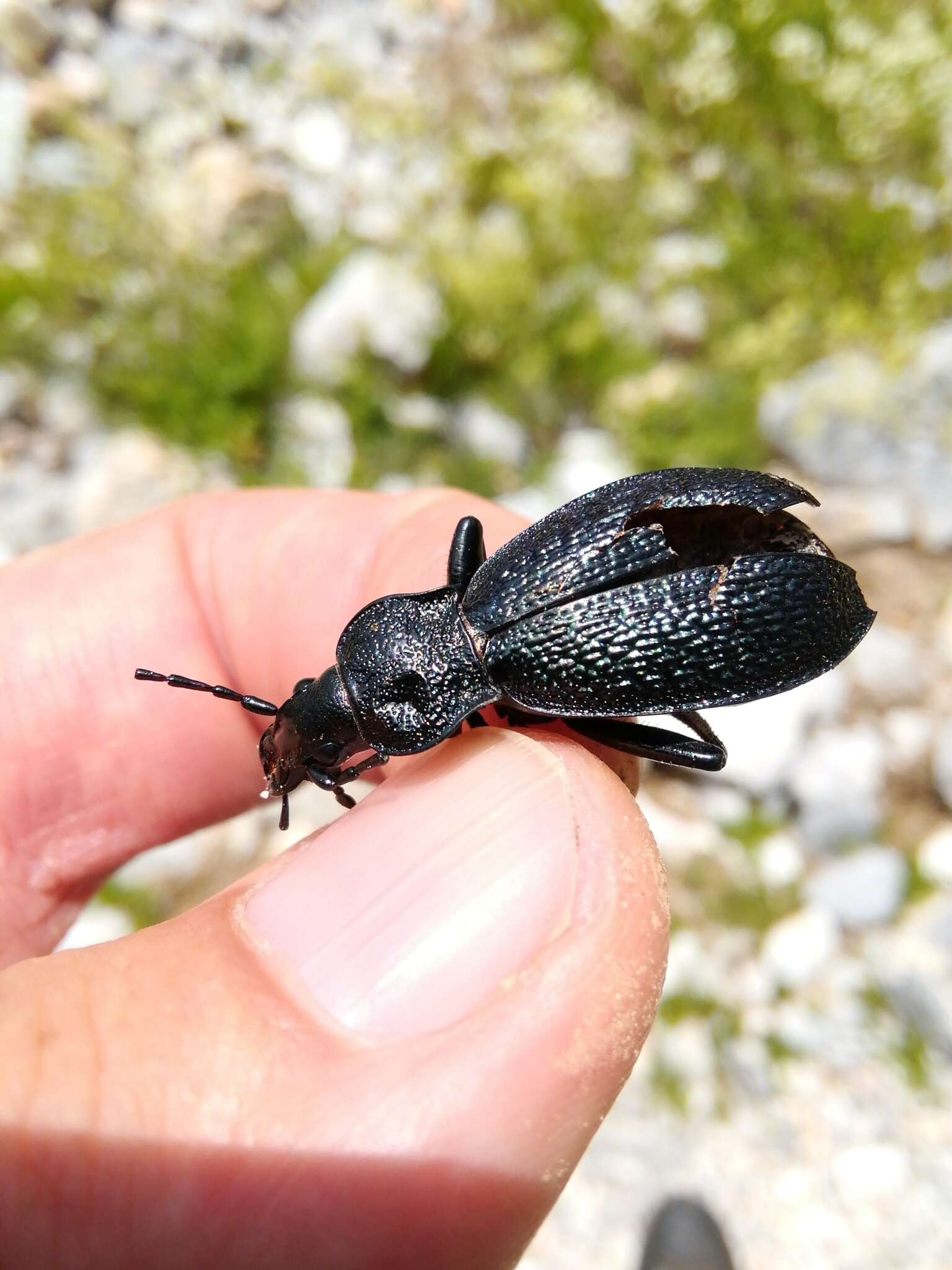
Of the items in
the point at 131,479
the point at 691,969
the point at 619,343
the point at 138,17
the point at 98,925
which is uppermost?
the point at 138,17

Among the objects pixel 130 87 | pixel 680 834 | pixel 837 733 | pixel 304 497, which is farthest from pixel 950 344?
pixel 130 87

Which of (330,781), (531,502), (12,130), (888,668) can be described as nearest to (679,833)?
(888,668)

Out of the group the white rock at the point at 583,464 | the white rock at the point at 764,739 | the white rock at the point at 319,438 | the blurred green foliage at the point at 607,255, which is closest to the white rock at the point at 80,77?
the blurred green foliage at the point at 607,255

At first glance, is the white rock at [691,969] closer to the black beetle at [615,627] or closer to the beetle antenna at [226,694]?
the black beetle at [615,627]

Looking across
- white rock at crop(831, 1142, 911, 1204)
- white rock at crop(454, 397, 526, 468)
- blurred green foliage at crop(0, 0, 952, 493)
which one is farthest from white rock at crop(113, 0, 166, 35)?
white rock at crop(831, 1142, 911, 1204)

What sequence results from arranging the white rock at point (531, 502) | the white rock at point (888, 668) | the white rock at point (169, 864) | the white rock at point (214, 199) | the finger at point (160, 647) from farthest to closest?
the white rock at point (214, 199), the white rock at point (531, 502), the white rock at point (888, 668), the white rock at point (169, 864), the finger at point (160, 647)

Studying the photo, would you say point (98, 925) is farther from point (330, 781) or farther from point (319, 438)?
point (319, 438)

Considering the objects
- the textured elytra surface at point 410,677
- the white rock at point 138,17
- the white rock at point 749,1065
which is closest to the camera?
the textured elytra surface at point 410,677
